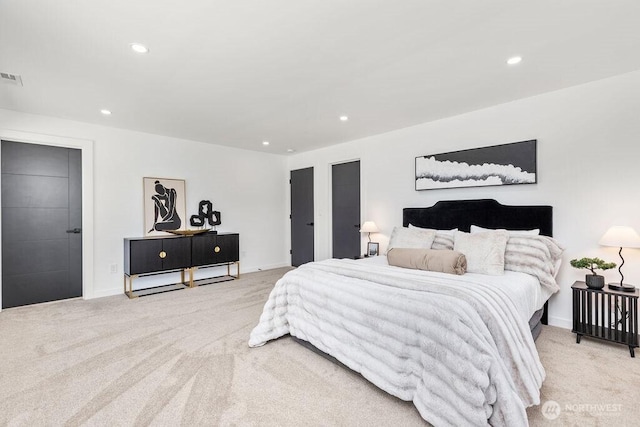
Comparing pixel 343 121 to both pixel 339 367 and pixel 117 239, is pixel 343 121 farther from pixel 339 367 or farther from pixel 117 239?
pixel 117 239

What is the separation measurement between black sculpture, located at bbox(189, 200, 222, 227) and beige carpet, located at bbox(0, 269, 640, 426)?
2.08 m

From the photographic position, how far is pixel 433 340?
173 cm

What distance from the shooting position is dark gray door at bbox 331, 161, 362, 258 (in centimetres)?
508

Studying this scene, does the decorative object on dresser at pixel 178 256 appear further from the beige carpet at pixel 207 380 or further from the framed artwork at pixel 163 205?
the beige carpet at pixel 207 380

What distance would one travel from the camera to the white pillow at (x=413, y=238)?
3.39 metres

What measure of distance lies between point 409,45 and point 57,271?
4868 mm

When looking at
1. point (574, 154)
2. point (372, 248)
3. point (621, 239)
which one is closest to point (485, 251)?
point (621, 239)

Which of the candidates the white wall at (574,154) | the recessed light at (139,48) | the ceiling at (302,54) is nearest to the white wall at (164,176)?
the ceiling at (302,54)

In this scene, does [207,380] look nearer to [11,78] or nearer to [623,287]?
[11,78]

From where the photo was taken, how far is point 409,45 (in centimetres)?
221

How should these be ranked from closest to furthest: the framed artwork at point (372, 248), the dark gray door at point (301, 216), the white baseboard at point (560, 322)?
the white baseboard at point (560, 322), the framed artwork at point (372, 248), the dark gray door at point (301, 216)

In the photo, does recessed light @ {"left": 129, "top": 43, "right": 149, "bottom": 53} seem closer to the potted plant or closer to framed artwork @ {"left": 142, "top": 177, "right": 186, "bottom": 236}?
framed artwork @ {"left": 142, "top": 177, "right": 186, "bottom": 236}

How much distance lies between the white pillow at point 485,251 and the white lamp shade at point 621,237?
72cm

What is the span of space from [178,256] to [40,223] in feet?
5.47
